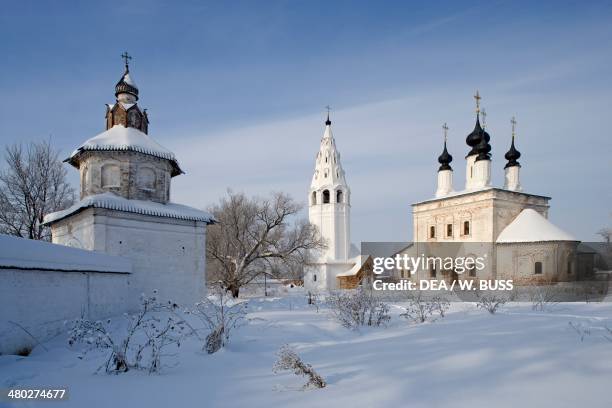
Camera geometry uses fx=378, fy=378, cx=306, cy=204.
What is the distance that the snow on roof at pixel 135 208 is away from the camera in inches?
480

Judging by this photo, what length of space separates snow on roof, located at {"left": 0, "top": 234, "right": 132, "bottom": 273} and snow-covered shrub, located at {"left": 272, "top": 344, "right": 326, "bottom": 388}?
5.27m

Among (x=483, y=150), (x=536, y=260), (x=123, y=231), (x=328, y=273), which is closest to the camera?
(x=123, y=231)

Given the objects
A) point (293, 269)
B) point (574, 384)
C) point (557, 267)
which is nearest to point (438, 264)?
point (557, 267)

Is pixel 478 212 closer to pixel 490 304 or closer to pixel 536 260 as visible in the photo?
pixel 536 260

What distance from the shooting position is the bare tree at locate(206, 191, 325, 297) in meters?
24.2

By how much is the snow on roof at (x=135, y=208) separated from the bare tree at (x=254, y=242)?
9.12 metres

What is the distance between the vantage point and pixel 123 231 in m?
12.8

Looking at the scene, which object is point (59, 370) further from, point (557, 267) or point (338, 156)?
point (338, 156)

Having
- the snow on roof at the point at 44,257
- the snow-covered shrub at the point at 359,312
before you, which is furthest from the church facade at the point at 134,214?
the snow-covered shrub at the point at 359,312

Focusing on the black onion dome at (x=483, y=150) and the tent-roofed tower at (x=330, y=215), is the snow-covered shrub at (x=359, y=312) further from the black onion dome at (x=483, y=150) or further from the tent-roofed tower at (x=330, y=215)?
the tent-roofed tower at (x=330, y=215)

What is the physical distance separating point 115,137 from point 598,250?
1244 inches

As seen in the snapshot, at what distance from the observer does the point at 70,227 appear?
13742 mm

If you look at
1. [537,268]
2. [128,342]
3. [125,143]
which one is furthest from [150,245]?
[537,268]

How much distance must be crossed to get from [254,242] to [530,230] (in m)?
17.1
